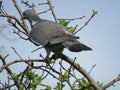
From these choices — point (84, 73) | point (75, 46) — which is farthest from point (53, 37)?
point (84, 73)

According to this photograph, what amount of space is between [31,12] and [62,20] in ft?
2.06

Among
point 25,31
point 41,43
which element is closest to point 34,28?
point 25,31

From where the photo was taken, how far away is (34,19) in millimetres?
6152

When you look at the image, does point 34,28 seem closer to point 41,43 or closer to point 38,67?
point 41,43

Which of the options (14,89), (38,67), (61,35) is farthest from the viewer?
(14,89)

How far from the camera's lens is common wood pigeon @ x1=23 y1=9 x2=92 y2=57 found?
4.71 m

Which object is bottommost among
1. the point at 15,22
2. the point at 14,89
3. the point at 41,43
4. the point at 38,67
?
the point at 14,89

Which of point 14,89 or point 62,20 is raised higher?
point 62,20

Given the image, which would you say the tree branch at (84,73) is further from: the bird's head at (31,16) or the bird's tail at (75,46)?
the bird's head at (31,16)

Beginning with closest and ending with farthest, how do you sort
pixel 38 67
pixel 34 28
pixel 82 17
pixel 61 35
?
pixel 38 67, pixel 61 35, pixel 34 28, pixel 82 17

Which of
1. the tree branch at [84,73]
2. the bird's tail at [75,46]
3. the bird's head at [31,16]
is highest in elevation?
the bird's head at [31,16]

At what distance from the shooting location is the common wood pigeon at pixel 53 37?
471 centimetres

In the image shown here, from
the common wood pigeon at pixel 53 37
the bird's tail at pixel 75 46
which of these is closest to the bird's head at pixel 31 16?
the common wood pigeon at pixel 53 37

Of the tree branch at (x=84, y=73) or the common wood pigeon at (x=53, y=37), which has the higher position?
the common wood pigeon at (x=53, y=37)
